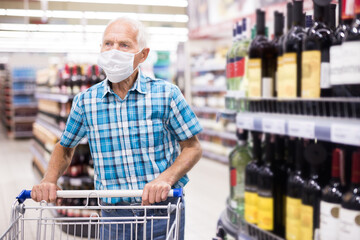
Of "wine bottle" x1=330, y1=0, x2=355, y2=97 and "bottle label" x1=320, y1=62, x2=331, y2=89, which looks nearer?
"wine bottle" x1=330, y1=0, x2=355, y2=97

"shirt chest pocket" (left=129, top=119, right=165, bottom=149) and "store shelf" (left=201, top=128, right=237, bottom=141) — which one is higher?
"shirt chest pocket" (left=129, top=119, right=165, bottom=149)

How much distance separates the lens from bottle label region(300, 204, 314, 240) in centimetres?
184

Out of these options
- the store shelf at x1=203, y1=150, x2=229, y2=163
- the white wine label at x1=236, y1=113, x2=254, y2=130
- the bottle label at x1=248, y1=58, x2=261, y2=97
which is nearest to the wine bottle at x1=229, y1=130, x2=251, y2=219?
the white wine label at x1=236, y1=113, x2=254, y2=130

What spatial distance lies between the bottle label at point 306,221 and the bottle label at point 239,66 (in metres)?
0.94

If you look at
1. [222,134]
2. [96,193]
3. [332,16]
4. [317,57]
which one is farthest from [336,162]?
[222,134]

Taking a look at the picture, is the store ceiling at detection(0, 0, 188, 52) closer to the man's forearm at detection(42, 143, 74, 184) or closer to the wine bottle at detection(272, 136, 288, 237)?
the wine bottle at detection(272, 136, 288, 237)

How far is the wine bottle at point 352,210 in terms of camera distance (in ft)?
5.21

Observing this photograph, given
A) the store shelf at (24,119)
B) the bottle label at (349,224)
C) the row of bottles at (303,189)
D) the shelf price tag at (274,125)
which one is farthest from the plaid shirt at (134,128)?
the store shelf at (24,119)

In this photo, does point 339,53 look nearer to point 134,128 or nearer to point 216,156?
point 134,128

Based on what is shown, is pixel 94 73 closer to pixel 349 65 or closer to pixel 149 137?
pixel 149 137

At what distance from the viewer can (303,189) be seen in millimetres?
1874

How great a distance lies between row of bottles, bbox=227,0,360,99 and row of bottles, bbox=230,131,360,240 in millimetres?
244

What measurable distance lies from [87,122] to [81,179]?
3.01 meters

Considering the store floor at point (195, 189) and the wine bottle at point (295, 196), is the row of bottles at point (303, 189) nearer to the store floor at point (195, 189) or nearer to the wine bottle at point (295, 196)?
the wine bottle at point (295, 196)
